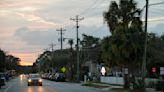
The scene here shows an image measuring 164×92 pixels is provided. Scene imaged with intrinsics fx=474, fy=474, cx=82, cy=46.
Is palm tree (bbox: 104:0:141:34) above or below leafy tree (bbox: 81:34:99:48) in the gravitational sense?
below

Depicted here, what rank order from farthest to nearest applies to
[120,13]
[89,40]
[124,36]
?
1. [89,40]
2. [120,13]
3. [124,36]

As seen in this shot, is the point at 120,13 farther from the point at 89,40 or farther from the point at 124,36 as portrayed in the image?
the point at 89,40

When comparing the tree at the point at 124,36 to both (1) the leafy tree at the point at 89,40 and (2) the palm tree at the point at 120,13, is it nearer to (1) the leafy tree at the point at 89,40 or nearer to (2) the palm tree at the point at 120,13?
(2) the palm tree at the point at 120,13

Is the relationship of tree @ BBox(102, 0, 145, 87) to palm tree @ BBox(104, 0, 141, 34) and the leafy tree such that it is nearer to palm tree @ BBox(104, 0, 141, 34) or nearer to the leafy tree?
palm tree @ BBox(104, 0, 141, 34)

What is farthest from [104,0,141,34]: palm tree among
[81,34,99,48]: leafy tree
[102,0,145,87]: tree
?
[81,34,99,48]: leafy tree

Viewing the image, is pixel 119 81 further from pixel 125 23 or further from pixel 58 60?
pixel 58 60

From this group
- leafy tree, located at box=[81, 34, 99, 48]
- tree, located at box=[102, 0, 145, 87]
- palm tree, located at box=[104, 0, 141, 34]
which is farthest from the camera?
leafy tree, located at box=[81, 34, 99, 48]

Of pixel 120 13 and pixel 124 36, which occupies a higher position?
pixel 120 13

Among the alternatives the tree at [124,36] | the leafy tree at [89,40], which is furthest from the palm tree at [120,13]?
the leafy tree at [89,40]

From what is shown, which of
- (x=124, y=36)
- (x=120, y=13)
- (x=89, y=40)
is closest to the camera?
(x=124, y=36)

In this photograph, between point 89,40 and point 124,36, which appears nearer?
point 124,36

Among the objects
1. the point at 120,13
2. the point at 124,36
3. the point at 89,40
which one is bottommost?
the point at 124,36

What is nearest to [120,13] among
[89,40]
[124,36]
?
[124,36]

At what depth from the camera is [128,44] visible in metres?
51.3
